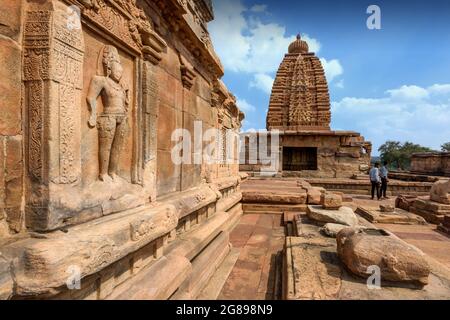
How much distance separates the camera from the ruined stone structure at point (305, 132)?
47.3 ft

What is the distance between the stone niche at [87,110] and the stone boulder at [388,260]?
1957 millimetres

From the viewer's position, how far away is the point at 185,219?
10.1ft

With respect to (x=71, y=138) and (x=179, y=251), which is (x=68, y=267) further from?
(x=179, y=251)

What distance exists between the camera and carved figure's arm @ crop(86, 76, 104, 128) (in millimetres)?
1746

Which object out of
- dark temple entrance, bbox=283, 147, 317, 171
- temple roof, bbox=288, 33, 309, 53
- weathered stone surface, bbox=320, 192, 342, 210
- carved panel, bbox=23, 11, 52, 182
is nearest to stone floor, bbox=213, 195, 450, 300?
weathered stone surface, bbox=320, 192, 342, 210

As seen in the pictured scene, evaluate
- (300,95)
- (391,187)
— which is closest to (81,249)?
(391,187)

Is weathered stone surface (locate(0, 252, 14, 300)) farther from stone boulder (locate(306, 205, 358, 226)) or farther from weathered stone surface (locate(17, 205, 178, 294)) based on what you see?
stone boulder (locate(306, 205, 358, 226))

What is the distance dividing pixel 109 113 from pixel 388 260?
2.56 meters

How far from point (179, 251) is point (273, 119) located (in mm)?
17883

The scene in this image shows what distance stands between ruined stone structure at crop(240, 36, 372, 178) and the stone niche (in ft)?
41.5

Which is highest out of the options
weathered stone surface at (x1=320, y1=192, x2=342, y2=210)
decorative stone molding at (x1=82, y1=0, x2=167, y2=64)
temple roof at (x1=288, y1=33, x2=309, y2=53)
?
temple roof at (x1=288, y1=33, x2=309, y2=53)

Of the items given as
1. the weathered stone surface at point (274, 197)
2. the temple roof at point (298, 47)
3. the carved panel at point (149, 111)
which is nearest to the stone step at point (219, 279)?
the carved panel at point (149, 111)

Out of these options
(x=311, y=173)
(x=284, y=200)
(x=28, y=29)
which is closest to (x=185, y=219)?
(x=28, y=29)

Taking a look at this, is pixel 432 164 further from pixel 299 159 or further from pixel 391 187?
pixel 299 159
